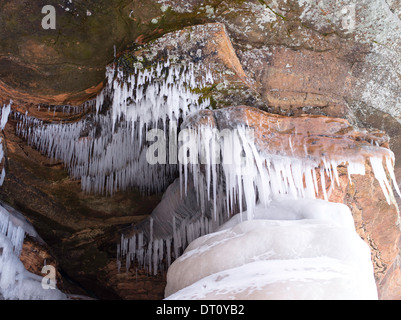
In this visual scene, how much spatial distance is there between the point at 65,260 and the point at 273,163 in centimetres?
454

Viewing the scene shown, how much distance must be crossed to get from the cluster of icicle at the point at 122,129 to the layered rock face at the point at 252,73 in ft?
0.10

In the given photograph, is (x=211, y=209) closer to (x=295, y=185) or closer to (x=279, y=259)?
(x=295, y=185)

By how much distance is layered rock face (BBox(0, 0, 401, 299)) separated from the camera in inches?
167

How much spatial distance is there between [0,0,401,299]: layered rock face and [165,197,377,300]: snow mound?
1.17m

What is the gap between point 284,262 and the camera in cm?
253

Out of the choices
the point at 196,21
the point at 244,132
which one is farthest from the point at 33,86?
the point at 244,132

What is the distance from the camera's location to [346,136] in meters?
4.51

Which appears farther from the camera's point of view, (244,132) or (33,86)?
(33,86)
